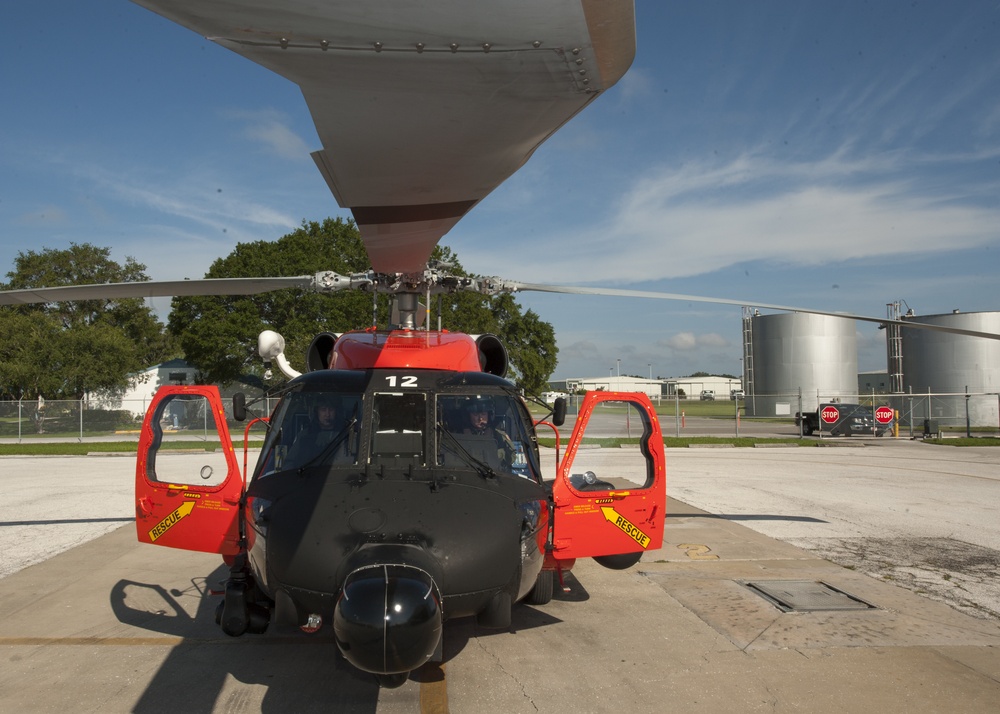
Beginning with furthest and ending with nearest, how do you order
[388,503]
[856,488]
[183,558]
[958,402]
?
[958,402] < [856,488] < [183,558] < [388,503]

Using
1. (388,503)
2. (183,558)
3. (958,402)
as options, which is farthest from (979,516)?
(958,402)

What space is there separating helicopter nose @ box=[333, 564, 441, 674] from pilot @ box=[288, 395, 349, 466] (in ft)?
5.29

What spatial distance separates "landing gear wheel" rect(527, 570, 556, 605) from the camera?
5750 millimetres

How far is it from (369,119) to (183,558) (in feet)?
25.6

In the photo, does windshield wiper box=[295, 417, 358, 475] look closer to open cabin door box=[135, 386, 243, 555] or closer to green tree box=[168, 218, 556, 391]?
open cabin door box=[135, 386, 243, 555]

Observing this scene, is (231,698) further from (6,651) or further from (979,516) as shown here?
(979,516)

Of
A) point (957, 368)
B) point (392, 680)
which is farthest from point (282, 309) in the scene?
point (957, 368)

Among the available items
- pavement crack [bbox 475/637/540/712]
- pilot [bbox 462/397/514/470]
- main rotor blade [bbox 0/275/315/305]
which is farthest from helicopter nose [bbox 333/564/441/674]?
main rotor blade [bbox 0/275/315/305]

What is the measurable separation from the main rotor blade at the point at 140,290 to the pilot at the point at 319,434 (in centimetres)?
120

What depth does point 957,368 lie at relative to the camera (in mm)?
38031

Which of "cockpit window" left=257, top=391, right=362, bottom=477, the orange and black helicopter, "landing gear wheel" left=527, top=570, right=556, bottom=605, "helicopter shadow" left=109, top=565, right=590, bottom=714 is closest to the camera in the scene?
the orange and black helicopter

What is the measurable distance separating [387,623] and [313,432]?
214 cm

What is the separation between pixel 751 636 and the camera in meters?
5.48

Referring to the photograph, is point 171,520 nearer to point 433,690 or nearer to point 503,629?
point 433,690
